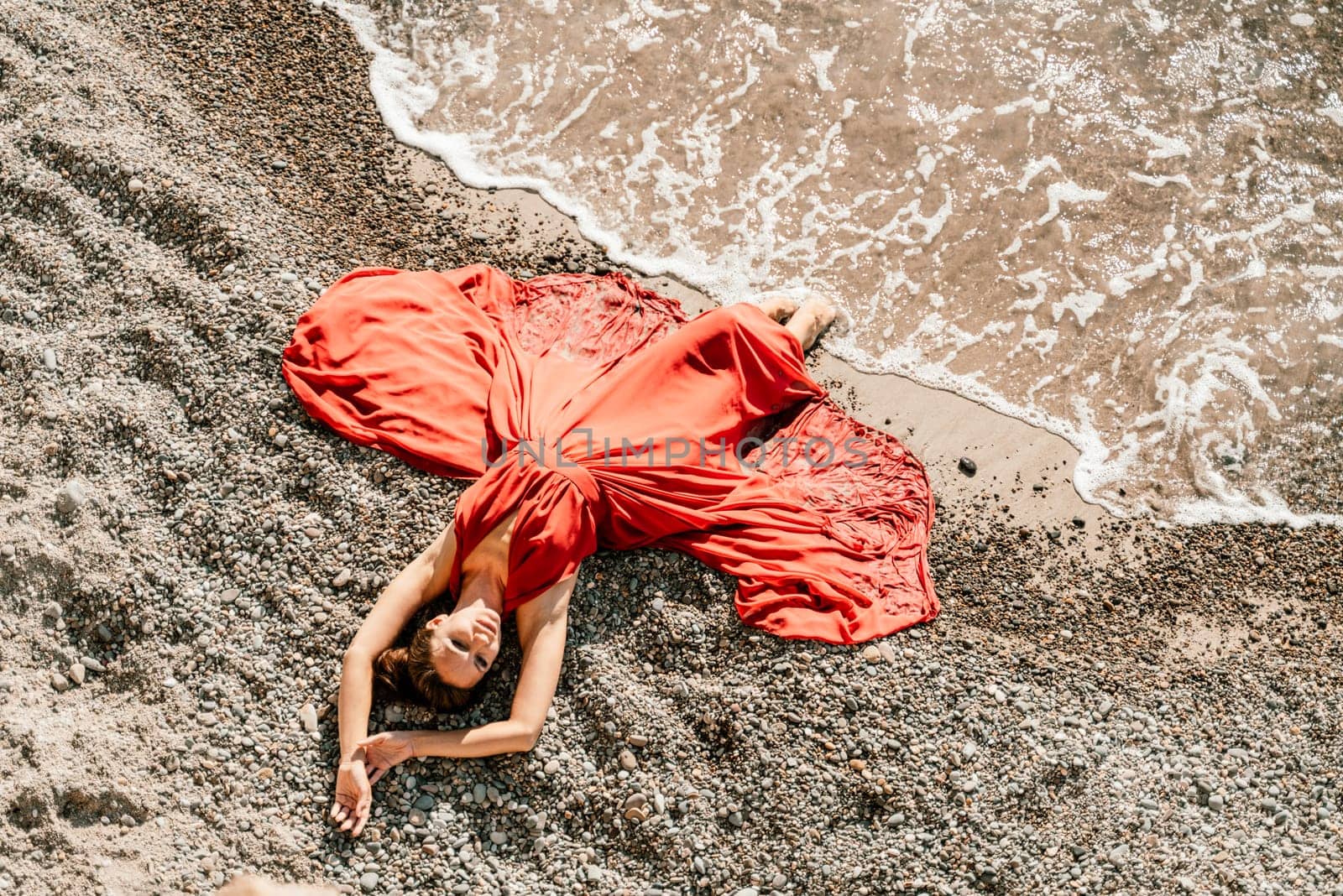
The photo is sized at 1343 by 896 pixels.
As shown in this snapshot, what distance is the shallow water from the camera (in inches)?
289

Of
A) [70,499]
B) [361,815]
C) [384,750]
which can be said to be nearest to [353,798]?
[361,815]

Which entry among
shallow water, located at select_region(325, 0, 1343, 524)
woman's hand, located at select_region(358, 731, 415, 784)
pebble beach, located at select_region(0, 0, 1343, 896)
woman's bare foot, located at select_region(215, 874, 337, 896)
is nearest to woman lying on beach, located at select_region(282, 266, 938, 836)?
woman's hand, located at select_region(358, 731, 415, 784)

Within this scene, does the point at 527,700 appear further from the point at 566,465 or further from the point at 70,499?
the point at 70,499

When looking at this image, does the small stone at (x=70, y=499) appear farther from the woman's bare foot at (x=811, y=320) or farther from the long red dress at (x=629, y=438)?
the woman's bare foot at (x=811, y=320)

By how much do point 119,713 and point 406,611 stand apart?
5.58ft

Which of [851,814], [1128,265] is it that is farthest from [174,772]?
[1128,265]

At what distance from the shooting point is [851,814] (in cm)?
564

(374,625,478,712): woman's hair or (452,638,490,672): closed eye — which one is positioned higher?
(452,638,490,672): closed eye

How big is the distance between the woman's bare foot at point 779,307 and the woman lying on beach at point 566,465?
0.02 metres

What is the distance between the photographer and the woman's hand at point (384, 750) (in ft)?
18.0

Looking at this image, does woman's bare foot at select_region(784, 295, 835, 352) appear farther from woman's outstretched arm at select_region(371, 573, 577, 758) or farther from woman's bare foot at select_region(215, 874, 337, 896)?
woman's bare foot at select_region(215, 874, 337, 896)

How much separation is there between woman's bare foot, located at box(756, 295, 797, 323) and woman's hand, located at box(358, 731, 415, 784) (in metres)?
3.74

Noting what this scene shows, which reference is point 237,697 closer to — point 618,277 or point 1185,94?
point 618,277

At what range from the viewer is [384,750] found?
551 cm
